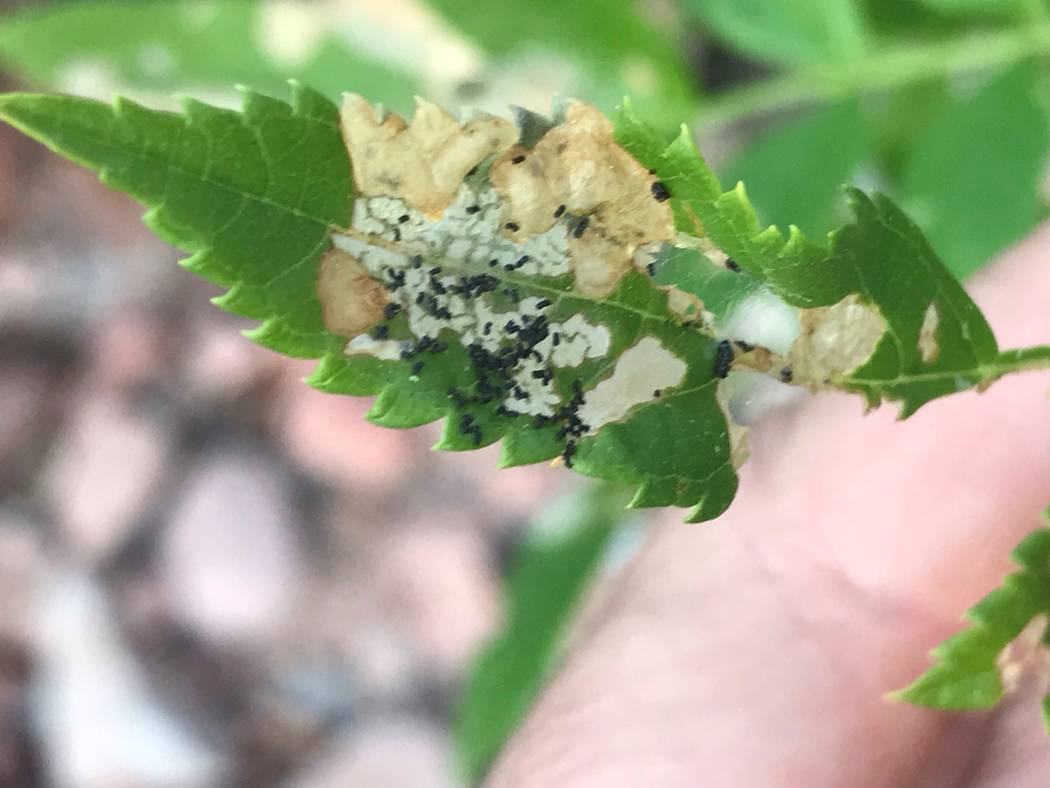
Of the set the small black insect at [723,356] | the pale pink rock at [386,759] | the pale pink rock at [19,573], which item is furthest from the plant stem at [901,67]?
the pale pink rock at [19,573]

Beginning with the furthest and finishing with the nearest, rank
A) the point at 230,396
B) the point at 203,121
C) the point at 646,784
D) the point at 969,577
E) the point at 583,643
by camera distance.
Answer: the point at 230,396 → the point at 583,643 → the point at 969,577 → the point at 646,784 → the point at 203,121

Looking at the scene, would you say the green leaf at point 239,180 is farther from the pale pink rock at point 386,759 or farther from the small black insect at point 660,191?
the pale pink rock at point 386,759

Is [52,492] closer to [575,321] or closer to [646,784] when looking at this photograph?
[646,784]

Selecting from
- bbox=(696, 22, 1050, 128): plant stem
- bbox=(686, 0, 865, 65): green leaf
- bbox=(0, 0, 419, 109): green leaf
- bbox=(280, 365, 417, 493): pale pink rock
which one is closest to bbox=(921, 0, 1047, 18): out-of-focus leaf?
bbox=(696, 22, 1050, 128): plant stem

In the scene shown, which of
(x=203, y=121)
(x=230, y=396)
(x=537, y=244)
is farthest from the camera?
(x=230, y=396)

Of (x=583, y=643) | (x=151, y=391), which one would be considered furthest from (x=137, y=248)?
(x=583, y=643)

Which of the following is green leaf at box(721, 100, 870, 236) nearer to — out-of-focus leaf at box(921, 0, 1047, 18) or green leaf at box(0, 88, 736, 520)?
out-of-focus leaf at box(921, 0, 1047, 18)
